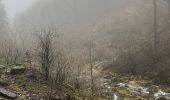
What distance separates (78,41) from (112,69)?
20.3 meters

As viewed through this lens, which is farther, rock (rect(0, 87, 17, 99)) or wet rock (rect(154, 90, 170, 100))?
wet rock (rect(154, 90, 170, 100))

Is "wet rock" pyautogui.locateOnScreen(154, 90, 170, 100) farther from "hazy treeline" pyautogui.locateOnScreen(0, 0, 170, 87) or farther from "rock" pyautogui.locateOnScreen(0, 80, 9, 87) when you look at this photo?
"rock" pyautogui.locateOnScreen(0, 80, 9, 87)

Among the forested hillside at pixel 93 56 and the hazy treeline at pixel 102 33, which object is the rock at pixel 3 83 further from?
the hazy treeline at pixel 102 33

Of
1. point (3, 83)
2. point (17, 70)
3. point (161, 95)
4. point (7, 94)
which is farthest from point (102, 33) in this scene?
point (7, 94)

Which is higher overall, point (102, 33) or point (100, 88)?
point (102, 33)

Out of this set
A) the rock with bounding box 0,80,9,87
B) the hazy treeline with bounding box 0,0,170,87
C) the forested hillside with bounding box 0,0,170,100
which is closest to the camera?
the rock with bounding box 0,80,9,87

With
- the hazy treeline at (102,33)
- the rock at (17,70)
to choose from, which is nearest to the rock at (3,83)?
the rock at (17,70)

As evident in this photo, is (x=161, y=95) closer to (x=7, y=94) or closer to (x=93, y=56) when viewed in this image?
(x=7, y=94)

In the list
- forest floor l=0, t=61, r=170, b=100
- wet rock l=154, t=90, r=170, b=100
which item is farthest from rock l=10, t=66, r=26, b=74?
wet rock l=154, t=90, r=170, b=100

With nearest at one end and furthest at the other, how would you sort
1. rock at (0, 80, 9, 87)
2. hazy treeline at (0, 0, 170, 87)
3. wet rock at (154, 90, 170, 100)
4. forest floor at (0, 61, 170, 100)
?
A: forest floor at (0, 61, 170, 100)
rock at (0, 80, 9, 87)
wet rock at (154, 90, 170, 100)
hazy treeline at (0, 0, 170, 87)

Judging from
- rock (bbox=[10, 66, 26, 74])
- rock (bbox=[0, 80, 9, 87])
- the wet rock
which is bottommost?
the wet rock

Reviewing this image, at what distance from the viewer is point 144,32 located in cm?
4362

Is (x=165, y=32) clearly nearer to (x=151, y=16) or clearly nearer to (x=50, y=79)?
(x=151, y=16)

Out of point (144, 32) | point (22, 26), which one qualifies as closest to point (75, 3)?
point (22, 26)
